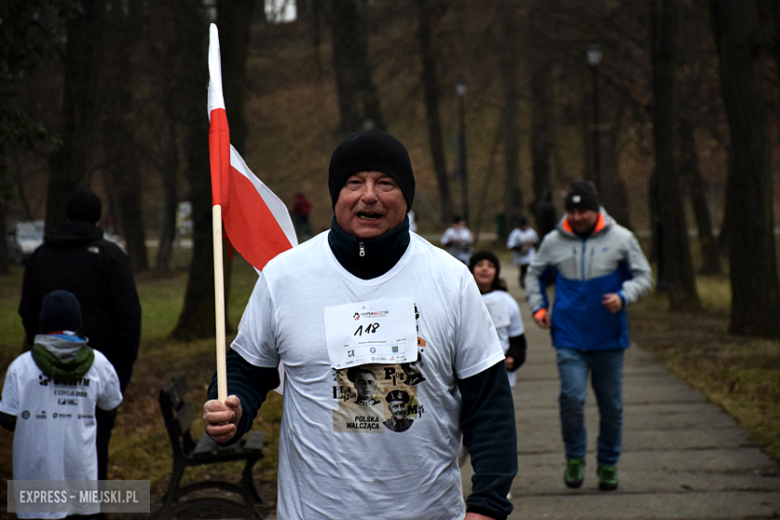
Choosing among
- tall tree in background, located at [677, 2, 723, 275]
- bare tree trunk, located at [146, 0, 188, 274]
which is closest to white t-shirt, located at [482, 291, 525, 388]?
bare tree trunk, located at [146, 0, 188, 274]

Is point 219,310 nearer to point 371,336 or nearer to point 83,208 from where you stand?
point 371,336

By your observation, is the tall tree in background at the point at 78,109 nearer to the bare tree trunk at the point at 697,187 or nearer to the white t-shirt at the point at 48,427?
the white t-shirt at the point at 48,427

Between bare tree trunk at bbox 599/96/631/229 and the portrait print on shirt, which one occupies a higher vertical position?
bare tree trunk at bbox 599/96/631/229

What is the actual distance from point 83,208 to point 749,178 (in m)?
10.1

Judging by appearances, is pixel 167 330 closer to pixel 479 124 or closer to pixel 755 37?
pixel 755 37

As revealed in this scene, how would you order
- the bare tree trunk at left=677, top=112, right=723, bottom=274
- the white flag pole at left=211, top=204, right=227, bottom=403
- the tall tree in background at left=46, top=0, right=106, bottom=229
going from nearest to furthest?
the white flag pole at left=211, top=204, right=227, bottom=403
the tall tree in background at left=46, top=0, right=106, bottom=229
the bare tree trunk at left=677, top=112, right=723, bottom=274

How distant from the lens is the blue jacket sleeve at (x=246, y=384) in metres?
2.74

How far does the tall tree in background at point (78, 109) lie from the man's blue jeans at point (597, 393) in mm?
7398

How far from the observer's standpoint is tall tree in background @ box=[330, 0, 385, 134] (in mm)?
21766

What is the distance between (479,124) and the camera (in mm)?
61562

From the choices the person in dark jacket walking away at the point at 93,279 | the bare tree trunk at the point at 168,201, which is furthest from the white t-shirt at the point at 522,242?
the person in dark jacket walking away at the point at 93,279

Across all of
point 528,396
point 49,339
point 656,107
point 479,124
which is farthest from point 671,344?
point 479,124

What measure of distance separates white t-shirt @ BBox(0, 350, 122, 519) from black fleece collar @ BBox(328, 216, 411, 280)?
253 centimetres

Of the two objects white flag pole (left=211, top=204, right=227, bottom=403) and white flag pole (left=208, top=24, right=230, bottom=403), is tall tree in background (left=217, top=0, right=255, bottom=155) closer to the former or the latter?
white flag pole (left=208, top=24, right=230, bottom=403)
